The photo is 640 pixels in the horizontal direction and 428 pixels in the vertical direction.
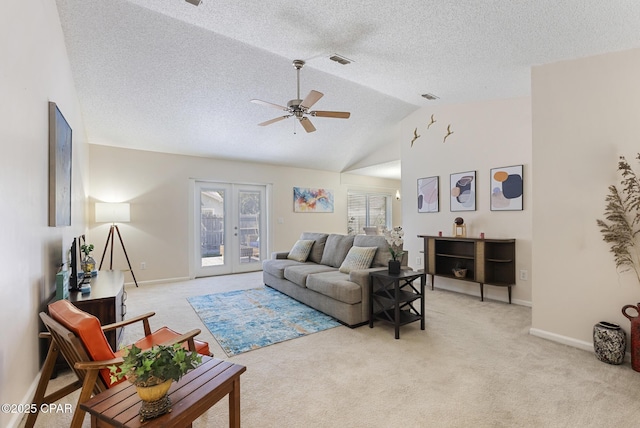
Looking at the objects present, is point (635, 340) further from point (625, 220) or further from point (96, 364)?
point (96, 364)

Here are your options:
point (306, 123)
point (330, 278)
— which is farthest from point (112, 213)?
point (330, 278)

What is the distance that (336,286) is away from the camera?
135 inches

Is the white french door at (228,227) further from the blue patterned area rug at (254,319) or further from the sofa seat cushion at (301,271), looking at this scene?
the sofa seat cushion at (301,271)

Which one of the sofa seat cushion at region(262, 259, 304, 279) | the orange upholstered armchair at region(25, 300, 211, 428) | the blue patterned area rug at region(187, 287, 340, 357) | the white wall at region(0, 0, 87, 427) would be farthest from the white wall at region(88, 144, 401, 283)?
the orange upholstered armchair at region(25, 300, 211, 428)

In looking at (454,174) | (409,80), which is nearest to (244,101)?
(409,80)

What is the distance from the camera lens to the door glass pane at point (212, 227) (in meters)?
6.21

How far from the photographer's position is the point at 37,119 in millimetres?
2125

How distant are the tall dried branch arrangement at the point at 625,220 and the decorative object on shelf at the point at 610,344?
49 cm

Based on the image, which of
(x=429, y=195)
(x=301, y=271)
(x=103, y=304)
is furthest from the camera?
(x=429, y=195)

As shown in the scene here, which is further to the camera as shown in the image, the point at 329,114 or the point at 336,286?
the point at 336,286

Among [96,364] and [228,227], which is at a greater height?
[228,227]

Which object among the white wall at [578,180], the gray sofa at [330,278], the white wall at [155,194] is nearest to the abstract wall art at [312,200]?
the white wall at [155,194]

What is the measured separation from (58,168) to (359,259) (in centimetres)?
312

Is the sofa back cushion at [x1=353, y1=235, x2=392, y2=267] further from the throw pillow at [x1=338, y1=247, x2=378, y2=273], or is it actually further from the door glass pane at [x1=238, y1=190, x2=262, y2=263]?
the door glass pane at [x1=238, y1=190, x2=262, y2=263]
